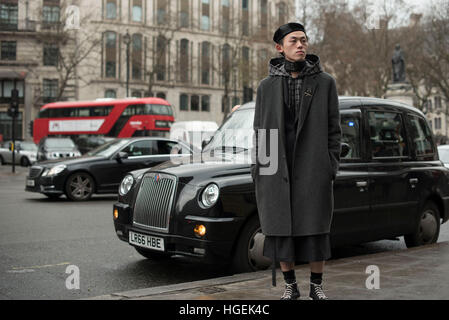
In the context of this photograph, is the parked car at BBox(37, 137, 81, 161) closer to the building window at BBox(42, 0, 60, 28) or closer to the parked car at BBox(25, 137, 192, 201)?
the parked car at BBox(25, 137, 192, 201)

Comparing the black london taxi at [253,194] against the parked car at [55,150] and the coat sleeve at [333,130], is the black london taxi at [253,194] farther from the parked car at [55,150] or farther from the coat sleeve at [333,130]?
the parked car at [55,150]

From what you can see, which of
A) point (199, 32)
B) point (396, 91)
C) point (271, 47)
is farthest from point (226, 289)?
point (199, 32)

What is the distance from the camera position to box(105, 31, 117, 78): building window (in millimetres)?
63162

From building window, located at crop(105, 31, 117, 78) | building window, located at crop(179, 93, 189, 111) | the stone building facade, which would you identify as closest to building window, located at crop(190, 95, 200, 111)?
the stone building facade

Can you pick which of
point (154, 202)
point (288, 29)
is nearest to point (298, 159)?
point (288, 29)

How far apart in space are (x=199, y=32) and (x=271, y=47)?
13508 millimetres

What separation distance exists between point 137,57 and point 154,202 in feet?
191

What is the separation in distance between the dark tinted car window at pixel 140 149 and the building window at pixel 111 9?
51452mm

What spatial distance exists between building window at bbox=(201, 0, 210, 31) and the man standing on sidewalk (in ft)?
221

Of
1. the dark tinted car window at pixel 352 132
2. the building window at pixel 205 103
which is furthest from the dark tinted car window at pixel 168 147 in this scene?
the building window at pixel 205 103

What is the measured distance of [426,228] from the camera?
7.95m

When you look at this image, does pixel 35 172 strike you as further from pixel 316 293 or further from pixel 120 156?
pixel 316 293
